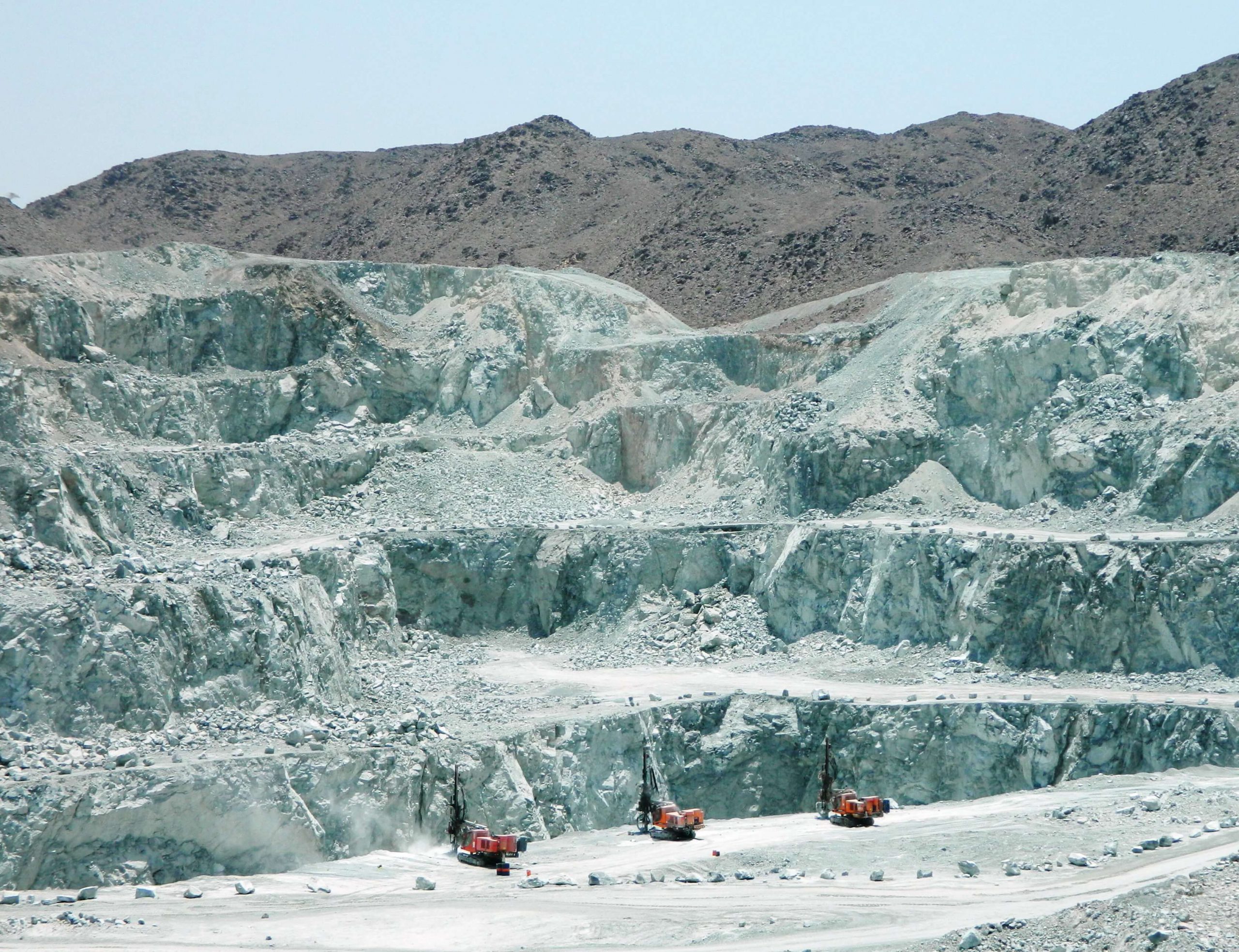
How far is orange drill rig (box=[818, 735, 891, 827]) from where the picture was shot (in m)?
32.8

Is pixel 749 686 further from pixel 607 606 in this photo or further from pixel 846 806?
pixel 846 806

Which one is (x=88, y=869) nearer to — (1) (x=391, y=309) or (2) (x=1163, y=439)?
(2) (x=1163, y=439)

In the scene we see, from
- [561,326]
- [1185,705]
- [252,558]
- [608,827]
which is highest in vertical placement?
[561,326]

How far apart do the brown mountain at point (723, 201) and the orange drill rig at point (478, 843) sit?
1627 inches

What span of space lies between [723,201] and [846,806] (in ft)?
182

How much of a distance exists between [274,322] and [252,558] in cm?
1796

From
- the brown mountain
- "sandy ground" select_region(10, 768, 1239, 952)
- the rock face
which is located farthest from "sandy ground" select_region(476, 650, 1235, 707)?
the brown mountain

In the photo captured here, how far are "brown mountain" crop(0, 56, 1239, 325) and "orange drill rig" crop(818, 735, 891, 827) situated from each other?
121ft

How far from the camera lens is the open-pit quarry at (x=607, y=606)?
27.8 m

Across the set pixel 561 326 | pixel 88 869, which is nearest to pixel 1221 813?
pixel 88 869

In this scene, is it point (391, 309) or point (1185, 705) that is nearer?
point (1185, 705)

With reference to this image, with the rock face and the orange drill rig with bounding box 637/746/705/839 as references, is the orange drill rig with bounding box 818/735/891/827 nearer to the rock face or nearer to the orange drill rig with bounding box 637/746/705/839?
the rock face

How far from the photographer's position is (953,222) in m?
75.8

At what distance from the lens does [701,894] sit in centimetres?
2742
